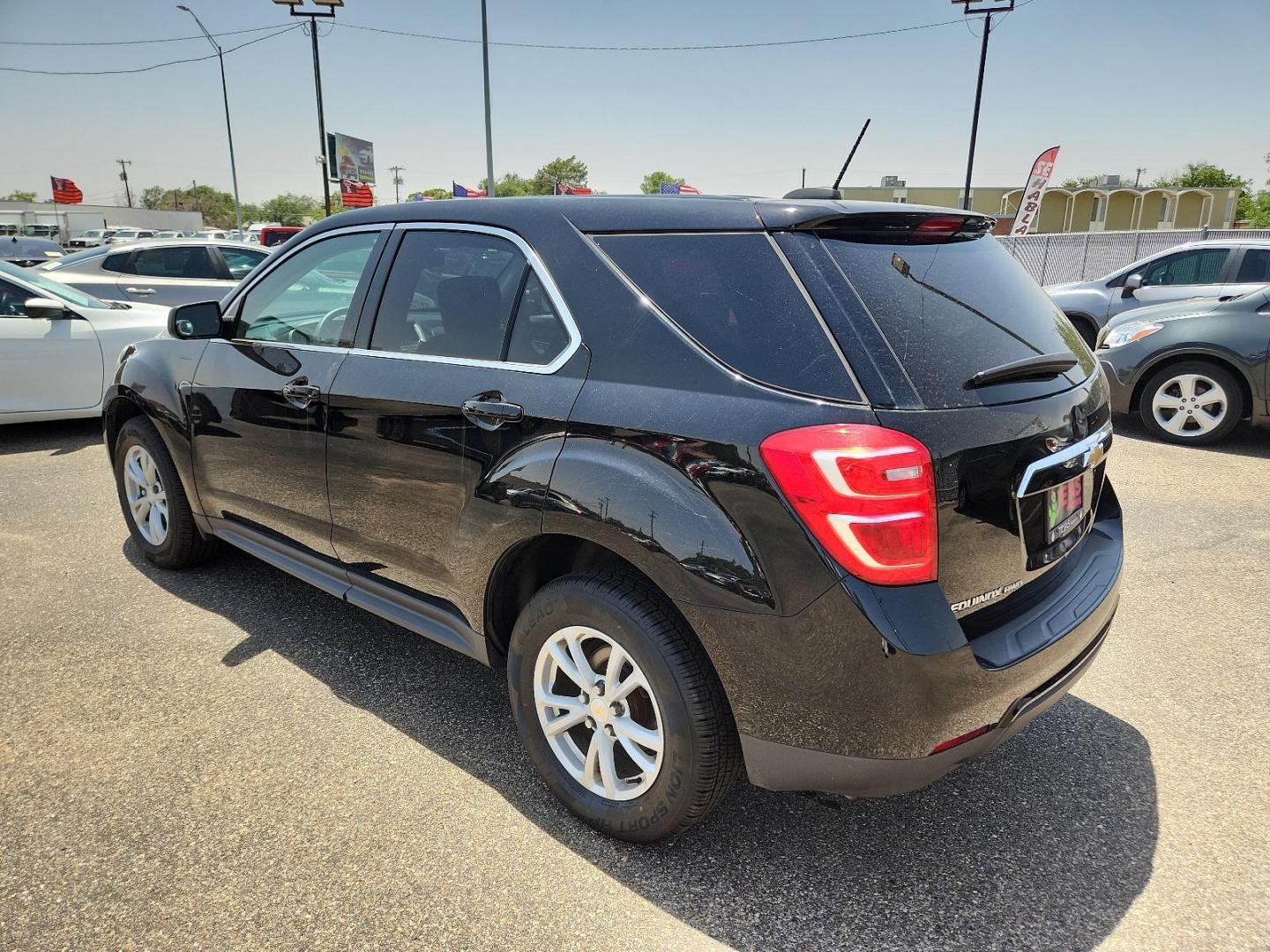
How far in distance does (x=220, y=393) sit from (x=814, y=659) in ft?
9.14

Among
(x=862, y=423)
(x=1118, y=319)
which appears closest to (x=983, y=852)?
(x=862, y=423)

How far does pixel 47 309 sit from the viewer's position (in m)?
6.80

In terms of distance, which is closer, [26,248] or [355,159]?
[26,248]

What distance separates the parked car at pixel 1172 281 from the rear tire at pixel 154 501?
8.48m

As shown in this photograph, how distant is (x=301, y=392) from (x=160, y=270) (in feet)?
30.1

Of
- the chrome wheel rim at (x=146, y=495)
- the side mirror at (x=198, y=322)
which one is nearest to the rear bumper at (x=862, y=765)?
the side mirror at (x=198, y=322)

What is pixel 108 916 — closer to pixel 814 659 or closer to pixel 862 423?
pixel 814 659

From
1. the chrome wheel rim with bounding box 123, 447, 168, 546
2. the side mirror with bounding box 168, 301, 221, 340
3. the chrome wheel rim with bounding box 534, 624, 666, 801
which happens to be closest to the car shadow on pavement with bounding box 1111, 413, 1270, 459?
the chrome wheel rim with bounding box 534, 624, 666, 801

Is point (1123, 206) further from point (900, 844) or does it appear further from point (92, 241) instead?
point (900, 844)

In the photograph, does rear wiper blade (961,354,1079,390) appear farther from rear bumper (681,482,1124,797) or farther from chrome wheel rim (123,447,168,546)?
chrome wheel rim (123,447,168,546)

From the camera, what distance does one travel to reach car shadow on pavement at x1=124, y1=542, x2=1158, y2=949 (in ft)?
6.76

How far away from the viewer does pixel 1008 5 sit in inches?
1058

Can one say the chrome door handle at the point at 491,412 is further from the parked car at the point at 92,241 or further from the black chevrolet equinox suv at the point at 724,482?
the parked car at the point at 92,241

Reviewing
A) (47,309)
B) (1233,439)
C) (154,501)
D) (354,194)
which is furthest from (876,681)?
(354,194)
